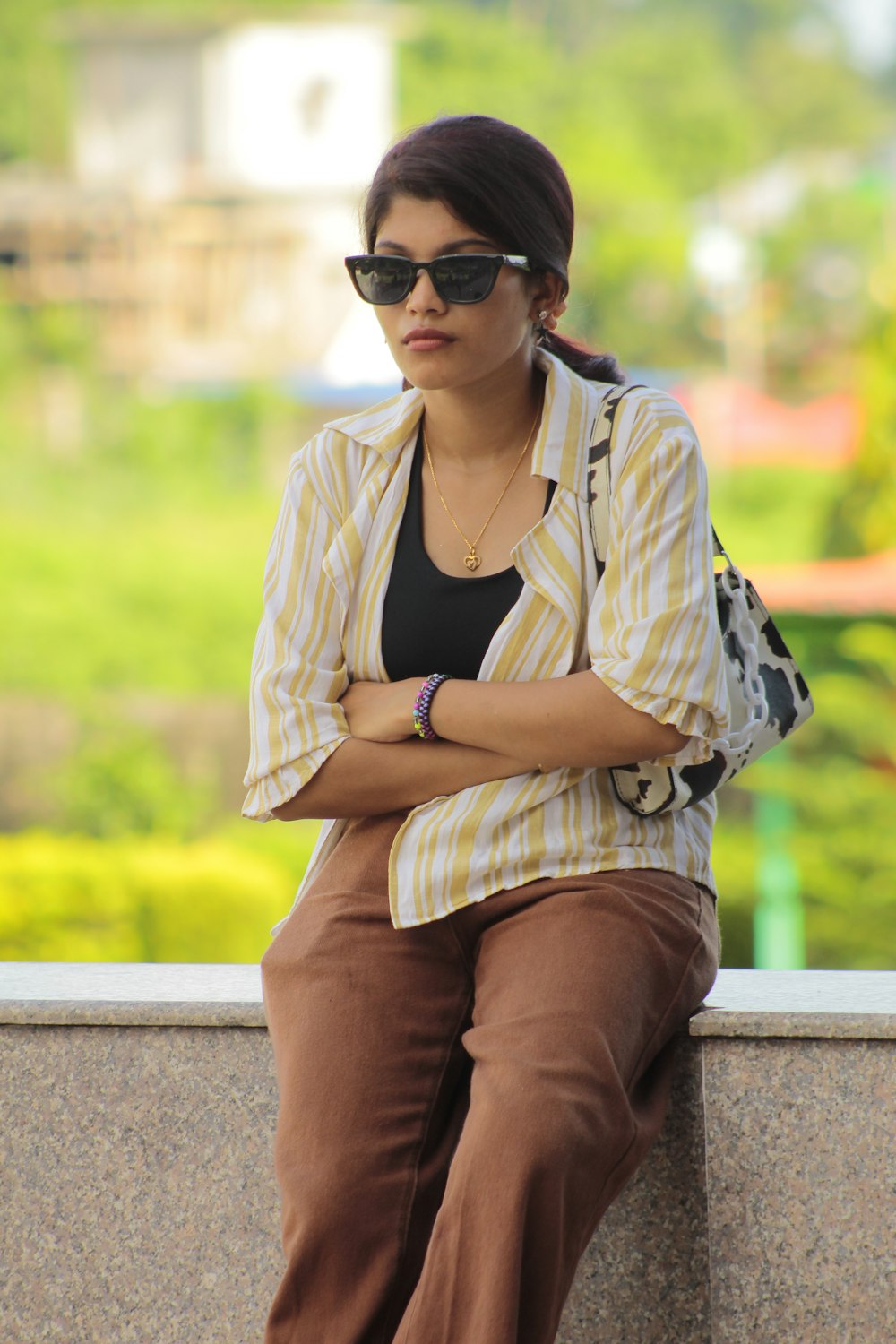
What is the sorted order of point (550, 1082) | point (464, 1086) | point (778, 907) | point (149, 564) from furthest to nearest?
1. point (149, 564)
2. point (778, 907)
3. point (464, 1086)
4. point (550, 1082)

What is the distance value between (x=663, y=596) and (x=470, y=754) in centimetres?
31

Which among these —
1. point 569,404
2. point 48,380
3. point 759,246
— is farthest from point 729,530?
point 569,404

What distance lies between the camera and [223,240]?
26.8m

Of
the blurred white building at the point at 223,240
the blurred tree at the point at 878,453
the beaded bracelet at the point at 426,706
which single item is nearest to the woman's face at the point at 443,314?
the beaded bracelet at the point at 426,706

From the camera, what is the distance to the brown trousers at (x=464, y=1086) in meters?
1.73

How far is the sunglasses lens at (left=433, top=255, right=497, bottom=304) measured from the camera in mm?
2010

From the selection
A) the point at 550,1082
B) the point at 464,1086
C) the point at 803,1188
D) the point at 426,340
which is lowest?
the point at 803,1188

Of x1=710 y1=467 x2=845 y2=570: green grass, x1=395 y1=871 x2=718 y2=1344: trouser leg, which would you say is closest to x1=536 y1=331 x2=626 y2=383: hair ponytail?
x1=395 y1=871 x2=718 y2=1344: trouser leg

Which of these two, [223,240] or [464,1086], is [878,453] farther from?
[223,240]

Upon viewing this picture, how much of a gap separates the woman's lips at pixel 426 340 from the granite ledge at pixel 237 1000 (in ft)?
2.89

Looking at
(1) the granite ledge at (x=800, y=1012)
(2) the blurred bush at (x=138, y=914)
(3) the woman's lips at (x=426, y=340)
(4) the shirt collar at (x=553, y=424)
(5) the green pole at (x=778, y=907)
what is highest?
(3) the woman's lips at (x=426, y=340)

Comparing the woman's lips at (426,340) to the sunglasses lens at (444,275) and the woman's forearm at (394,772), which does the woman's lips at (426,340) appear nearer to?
the sunglasses lens at (444,275)

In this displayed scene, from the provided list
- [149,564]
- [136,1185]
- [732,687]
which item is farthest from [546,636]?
[149,564]

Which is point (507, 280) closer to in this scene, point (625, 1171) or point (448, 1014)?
point (448, 1014)
